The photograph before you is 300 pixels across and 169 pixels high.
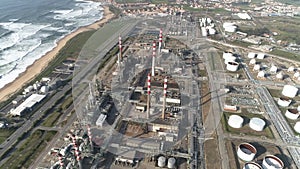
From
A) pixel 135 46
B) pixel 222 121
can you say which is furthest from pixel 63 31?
pixel 222 121

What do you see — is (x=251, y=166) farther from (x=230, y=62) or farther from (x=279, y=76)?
(x=230, y=62)

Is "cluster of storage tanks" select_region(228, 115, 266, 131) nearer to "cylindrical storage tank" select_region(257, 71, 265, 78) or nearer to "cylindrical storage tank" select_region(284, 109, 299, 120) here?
"cylindrical storage tank" select_region(284, 109, 299, 120)

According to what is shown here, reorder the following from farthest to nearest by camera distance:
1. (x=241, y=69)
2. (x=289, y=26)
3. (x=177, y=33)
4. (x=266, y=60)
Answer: (x=289, y=26), (x=177, y=33), (x=266, y=60), (x=241, y=69)

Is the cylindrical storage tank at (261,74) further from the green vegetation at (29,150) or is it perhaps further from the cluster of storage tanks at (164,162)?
the green vegetation at (29,150)

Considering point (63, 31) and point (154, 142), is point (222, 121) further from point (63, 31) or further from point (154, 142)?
point (63, 31)

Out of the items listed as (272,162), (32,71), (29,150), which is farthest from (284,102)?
(32,71)

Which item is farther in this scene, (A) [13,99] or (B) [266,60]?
(B) [266,60]

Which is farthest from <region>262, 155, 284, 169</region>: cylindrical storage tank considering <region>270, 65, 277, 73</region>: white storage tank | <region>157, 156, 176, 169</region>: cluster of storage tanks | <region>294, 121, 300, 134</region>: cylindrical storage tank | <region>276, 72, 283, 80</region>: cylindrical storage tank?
<region>270, 65, 277, 73</region>: white storage tank
